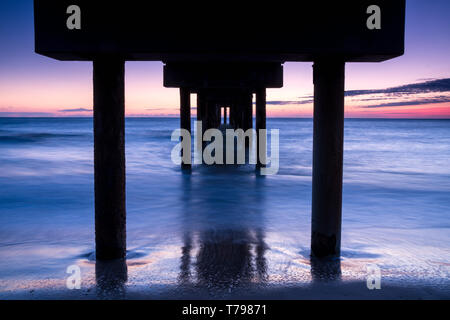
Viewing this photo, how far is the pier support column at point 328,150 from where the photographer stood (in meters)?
3.79

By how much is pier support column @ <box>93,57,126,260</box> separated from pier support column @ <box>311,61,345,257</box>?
1.92 m

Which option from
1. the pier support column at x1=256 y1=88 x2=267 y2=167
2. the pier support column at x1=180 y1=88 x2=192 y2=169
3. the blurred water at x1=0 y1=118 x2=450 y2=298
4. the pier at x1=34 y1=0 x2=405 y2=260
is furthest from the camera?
the pier support column at x1=256 y1=88 x2=267 y2=167

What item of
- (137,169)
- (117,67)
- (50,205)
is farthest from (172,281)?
(137,169)

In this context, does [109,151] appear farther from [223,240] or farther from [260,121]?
[260,121]

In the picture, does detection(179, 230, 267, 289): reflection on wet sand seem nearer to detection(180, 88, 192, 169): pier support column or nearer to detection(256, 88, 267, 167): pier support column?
detection(180, 88, 192, 169): pier support column

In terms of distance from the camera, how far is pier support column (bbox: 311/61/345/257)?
3.79 m

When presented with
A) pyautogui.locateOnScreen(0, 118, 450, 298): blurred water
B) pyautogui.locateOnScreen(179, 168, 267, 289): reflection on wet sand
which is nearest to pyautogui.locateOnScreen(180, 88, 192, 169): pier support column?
pyautogui.locateOnScreen(0, 118, 450, 298): blurred water

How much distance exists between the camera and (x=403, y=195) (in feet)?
30.7

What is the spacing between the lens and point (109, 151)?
3764 millimetres

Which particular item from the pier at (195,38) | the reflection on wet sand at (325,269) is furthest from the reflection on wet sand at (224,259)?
the pier at (195,38)

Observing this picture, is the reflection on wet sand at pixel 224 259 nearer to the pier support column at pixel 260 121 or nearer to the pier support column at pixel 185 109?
the pier support column at pixel 185 109

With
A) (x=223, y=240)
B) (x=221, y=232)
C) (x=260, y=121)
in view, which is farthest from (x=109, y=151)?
(x=260, y=121)

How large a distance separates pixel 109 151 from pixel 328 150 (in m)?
2.12
